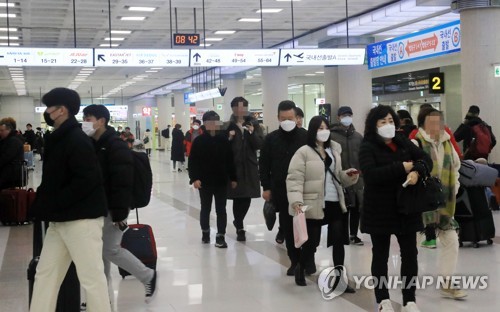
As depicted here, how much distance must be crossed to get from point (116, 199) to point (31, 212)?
665 mm

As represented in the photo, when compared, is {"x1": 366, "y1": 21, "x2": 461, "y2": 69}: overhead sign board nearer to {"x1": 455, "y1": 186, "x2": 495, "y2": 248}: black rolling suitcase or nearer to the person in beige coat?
{"x1": 455, "y1": 186, "x2": 495, "y2": 248}: black rolling suitcase

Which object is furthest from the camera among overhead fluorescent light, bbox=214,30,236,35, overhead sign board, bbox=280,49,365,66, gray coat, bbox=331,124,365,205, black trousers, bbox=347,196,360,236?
overhead fluorescent light, bbox=214,30,236,35

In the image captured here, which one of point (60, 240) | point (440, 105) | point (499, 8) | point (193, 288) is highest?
point (499, 8)

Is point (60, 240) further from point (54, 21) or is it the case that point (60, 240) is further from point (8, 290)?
point (54, 21)

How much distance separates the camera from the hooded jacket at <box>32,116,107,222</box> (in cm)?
397

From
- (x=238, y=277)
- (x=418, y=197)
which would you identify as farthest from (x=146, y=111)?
(x=418, y=197)

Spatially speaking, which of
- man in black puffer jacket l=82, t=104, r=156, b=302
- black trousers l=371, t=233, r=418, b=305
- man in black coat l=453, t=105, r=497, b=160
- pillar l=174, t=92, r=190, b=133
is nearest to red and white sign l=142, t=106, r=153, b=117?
pillar l=174, t=92, r=190, b=133

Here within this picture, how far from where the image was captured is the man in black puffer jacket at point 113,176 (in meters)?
4.71

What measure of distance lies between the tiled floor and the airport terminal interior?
2cm

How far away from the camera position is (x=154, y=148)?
159ft

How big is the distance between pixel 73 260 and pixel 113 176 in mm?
843

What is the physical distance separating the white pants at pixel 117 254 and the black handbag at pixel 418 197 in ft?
6.76

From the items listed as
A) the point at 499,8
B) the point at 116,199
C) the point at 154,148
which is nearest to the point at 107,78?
the point at 154,148

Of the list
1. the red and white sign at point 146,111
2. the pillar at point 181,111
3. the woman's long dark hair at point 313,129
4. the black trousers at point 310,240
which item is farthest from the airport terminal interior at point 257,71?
the red and white sign at point 146,111
